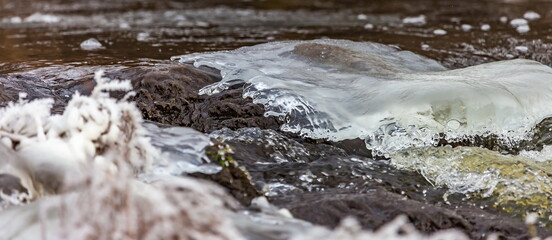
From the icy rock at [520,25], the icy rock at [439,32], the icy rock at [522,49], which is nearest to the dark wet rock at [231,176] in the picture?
the icy rock at [522,49]

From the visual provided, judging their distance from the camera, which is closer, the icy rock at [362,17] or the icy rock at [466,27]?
the icy rock at [466,27]

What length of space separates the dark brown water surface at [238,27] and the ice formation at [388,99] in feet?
2.86

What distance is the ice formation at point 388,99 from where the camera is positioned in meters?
3.29

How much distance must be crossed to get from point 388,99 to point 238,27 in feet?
11.1

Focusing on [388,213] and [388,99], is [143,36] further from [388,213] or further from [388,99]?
[388,213]

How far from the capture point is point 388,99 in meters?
3.36

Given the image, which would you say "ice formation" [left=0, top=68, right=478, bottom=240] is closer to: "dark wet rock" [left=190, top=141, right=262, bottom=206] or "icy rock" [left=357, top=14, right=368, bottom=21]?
"dark wet rock" [left=190, top=141, right=262, bottom=206]

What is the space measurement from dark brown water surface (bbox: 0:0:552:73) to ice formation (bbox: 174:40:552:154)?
2.86 ft

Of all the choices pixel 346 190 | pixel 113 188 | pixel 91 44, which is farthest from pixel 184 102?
Result: pixel 91 44

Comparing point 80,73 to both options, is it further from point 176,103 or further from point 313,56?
point 313,56

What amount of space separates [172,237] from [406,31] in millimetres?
4945

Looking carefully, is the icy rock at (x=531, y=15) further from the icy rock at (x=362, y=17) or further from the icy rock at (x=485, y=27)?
the icy rock at (x=362, y=17)

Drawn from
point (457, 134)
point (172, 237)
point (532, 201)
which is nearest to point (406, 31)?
point (457, 134)

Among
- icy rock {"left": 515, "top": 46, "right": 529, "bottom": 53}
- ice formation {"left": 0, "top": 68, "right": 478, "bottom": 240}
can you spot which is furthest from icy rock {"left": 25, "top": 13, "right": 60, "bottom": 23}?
ice formation {"left": 0, "top": 68, "right": 478, "bottom": 240}
